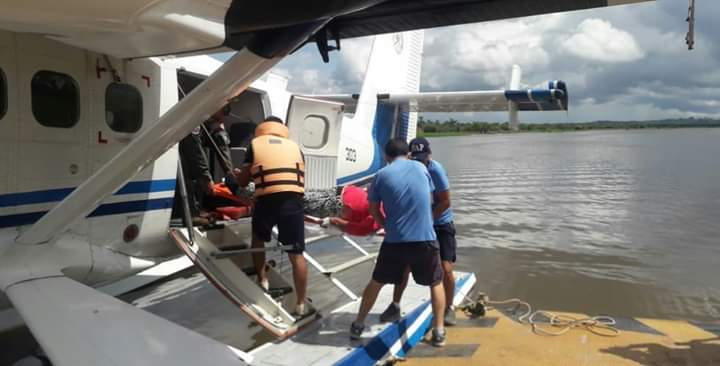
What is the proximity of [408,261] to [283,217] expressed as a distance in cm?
98

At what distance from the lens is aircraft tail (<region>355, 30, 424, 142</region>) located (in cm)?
852

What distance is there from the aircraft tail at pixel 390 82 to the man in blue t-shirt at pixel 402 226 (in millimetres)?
4292

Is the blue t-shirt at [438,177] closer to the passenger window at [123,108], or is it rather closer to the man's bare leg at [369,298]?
the man's bare leg at [369,298]

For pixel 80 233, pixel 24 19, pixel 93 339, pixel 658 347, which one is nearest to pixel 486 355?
pixel 658 347

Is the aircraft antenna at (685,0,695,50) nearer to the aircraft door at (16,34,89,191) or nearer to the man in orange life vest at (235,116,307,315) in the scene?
the man in orange life vest at (235,116,307,315)

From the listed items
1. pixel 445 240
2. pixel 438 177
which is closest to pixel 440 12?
pixel 438 177

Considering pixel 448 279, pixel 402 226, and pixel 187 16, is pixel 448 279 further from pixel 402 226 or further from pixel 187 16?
pixel 187 16

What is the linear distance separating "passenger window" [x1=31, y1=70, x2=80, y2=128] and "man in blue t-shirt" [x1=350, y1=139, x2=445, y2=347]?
2133 millimetres

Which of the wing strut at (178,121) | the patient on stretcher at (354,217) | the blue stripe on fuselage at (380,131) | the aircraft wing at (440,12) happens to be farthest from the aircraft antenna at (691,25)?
the blue stripe on fuselage at (380,131)

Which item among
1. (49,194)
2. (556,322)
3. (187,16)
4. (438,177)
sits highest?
(187,16)

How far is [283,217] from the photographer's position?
4.02 m

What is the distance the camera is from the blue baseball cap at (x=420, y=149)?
4.38 metres

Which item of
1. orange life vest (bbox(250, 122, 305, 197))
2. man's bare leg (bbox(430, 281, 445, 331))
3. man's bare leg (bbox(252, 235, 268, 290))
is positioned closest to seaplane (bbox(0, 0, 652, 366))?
man's bare leg (bbox(252, 235, 268, 290))

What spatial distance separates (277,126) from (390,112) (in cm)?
494
